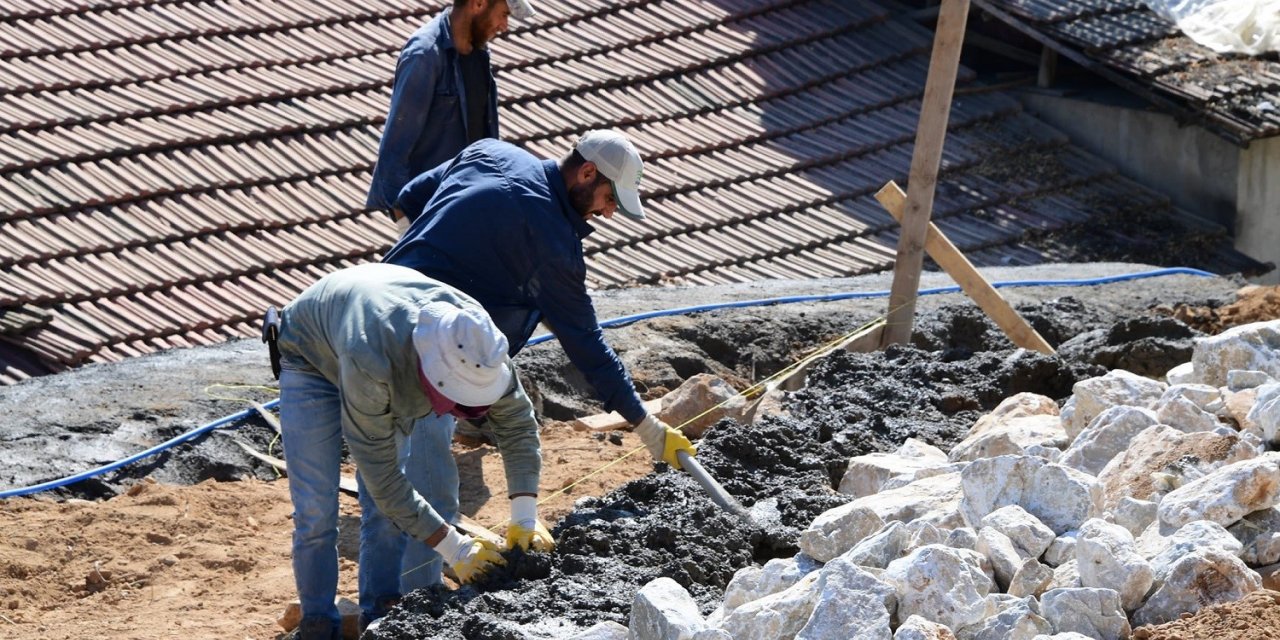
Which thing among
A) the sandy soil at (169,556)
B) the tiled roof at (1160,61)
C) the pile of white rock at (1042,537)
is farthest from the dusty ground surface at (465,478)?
the tiled roof at (1160,61)

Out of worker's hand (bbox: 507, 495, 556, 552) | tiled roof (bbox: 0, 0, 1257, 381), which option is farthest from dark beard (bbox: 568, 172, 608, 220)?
tiled roof (bbox: 0, 0, 1257, 381)

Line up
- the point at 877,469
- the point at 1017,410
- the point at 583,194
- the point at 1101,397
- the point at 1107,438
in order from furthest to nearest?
the point at 1017,410
the point at 1101,397
the point at 877,469
the point at 1107,438
the point at 583,194

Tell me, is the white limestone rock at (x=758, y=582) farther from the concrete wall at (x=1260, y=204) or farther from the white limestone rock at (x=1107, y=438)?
the concrete wall at (x=1260, y=204)

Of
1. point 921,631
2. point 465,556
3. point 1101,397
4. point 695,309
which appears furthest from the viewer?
point 695,309

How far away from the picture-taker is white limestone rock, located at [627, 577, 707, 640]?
405cm

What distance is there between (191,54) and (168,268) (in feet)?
5.61

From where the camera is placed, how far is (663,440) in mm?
5113

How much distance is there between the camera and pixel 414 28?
9.88 metres

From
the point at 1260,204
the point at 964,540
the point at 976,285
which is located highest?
the point at 964,540

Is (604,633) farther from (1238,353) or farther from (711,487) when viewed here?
(1238,353)

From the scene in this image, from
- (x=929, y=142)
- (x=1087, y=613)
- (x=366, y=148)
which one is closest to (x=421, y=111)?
(x=929, y=142)

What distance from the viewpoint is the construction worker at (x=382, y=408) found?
4.18 meters

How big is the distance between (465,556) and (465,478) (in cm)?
202

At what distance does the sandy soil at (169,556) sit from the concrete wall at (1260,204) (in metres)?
6.02
